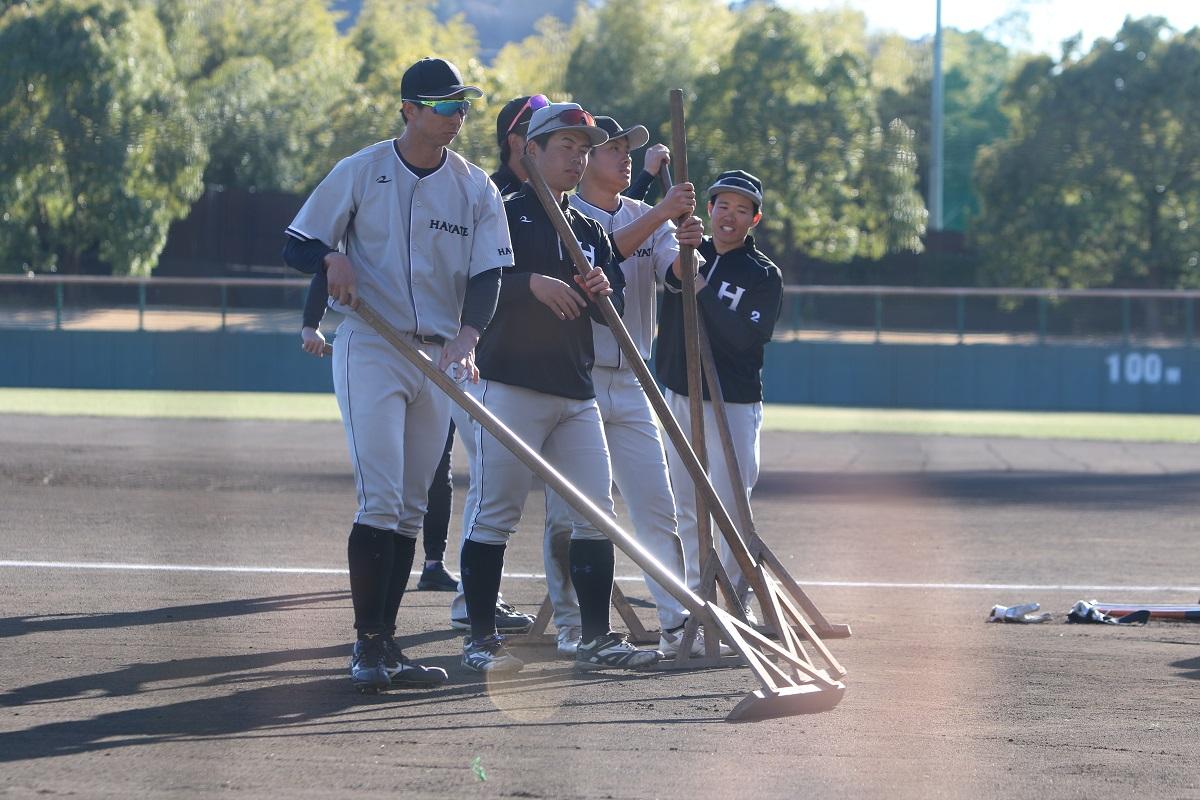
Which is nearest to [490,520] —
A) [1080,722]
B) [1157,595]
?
[1080,722]

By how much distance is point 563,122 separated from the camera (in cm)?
543

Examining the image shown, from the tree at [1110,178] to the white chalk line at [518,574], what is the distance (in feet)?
89.3

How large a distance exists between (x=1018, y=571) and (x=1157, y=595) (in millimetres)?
952

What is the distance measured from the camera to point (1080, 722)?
470 cm

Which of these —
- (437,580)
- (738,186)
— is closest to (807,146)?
(437,580)

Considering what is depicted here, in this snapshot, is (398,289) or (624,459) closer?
(398,289)

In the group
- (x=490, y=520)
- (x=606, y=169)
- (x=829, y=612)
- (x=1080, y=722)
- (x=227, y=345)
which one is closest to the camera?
(x=1080, y=722)

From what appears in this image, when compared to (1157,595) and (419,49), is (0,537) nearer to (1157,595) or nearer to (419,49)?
(1157,595)

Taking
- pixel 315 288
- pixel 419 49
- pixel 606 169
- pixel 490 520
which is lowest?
pixel 490 520

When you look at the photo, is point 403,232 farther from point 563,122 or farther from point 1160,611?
point 1160,611

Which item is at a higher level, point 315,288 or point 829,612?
point 315,288

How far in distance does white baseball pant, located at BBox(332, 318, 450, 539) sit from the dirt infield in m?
0.63

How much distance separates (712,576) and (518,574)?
104 inches

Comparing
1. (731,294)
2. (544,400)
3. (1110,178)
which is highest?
(1110,178)
